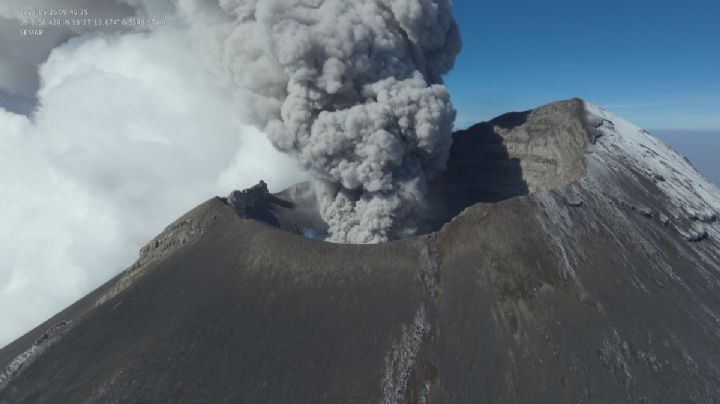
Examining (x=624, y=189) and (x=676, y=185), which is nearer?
(x=624, y=189)

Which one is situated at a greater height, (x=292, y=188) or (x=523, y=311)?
(x=292, y=188)

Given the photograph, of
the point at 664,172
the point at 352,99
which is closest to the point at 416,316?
the point at 352,99

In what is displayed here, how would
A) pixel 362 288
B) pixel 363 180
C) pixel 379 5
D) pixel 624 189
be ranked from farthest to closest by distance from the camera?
pixel 379 5 < pixel 363 180 < pixel 624 189 < pixel 362 288

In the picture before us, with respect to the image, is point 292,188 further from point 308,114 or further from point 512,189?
point 512,189

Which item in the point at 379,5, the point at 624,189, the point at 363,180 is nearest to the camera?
the point at 624,189

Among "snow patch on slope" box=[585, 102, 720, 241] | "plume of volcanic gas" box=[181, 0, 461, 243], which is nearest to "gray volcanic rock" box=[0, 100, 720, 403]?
"snow patch on slope" box=[585, 102, 720, 241]

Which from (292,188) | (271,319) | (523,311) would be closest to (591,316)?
(523,311)

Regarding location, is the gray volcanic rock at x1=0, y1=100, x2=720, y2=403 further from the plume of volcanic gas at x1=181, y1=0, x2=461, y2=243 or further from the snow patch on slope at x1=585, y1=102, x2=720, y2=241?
the plume of volcanic gas at x1=181, y1=0, x2=461, y2=243
